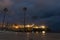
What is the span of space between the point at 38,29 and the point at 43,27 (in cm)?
719

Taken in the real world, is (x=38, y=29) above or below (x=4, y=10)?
below

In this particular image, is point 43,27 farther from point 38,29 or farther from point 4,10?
point 4,10

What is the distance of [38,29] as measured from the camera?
195 metres

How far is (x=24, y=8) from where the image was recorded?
170m

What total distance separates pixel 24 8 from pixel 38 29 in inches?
1391

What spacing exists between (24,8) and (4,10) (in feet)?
64.1

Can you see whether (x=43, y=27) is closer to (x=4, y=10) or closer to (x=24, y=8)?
(x=24, y=8)

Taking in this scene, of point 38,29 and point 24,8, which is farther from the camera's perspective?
point 38,29

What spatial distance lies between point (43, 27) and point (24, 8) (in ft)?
131

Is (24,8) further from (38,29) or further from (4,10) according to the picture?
(38,29)

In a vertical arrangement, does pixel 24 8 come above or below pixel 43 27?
above

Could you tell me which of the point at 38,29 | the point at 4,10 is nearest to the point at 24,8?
the point at 4,10

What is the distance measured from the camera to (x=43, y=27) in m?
199

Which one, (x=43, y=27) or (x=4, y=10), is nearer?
(x=4, y=10)
